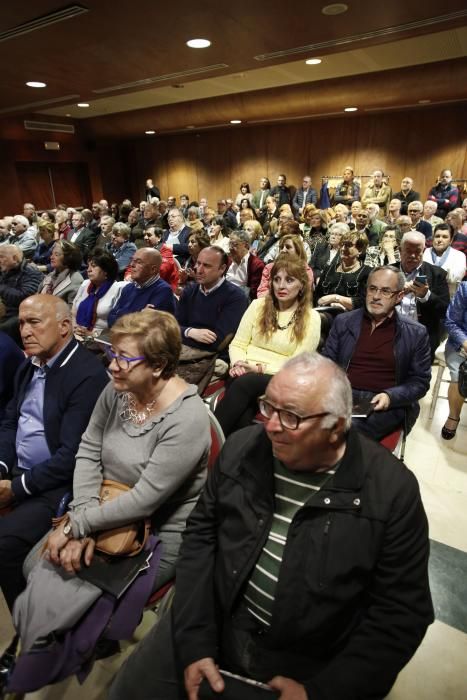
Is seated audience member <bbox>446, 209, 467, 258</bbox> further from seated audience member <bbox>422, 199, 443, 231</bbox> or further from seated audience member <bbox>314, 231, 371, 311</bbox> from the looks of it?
seated audience member <bbox>314, 231, 371, 311</bbox>

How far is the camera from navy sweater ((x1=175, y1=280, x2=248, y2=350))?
271cm

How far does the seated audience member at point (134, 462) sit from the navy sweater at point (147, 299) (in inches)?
60.0

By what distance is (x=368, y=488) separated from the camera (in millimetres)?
1018

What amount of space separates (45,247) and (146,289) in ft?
12.3

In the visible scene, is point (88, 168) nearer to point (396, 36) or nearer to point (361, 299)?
point (396, 36)

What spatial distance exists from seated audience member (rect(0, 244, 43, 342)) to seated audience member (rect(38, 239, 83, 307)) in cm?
10

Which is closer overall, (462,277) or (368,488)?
(368,488)

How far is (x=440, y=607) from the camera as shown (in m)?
1.71

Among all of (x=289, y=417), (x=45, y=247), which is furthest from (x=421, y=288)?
(x=45, y=247)

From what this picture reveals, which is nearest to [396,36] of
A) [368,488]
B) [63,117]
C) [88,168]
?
[368,488]

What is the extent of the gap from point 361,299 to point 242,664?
98.9 inches

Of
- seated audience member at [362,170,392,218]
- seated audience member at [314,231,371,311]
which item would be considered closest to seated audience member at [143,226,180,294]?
seated audience member at [314,231,371,311]

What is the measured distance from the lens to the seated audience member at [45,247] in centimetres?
536

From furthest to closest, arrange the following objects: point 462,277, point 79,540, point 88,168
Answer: point 88,168 < point 462,277 < point 79,540
